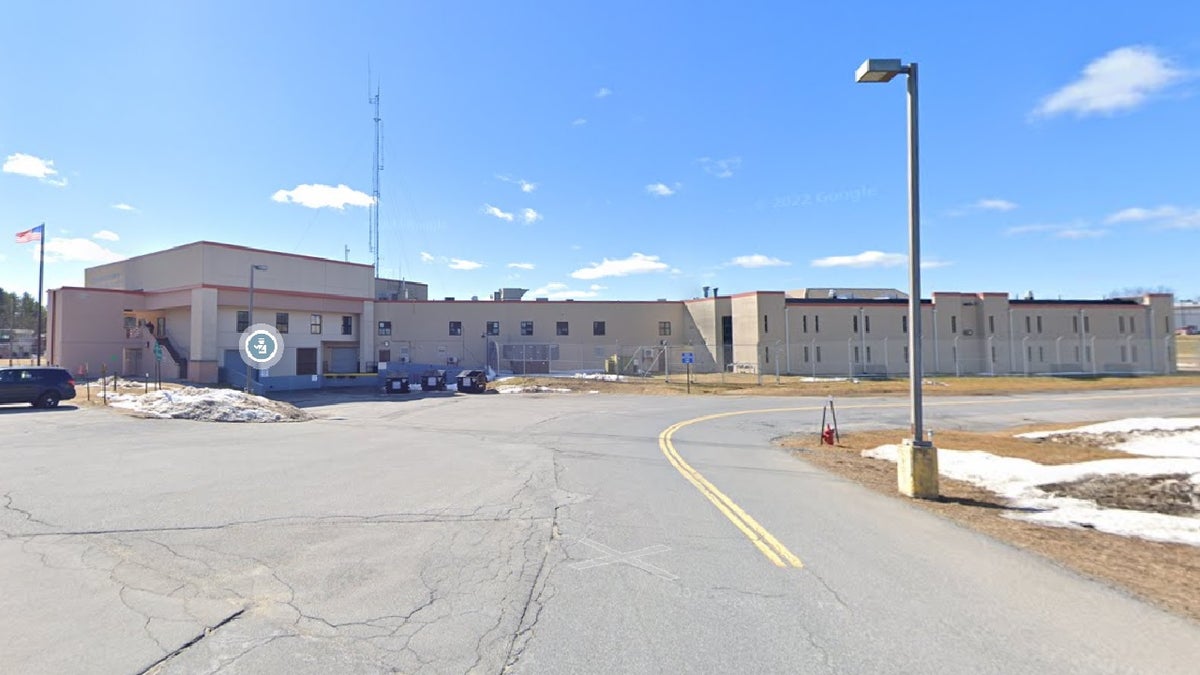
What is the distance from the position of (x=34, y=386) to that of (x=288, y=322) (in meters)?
17.7

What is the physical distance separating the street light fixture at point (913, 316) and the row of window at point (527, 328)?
43743mm

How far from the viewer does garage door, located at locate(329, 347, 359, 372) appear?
44344 mm

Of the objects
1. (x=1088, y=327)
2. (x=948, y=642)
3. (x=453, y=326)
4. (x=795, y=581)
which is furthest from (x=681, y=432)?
(x=1088, y=327)

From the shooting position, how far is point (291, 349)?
40.3 metres

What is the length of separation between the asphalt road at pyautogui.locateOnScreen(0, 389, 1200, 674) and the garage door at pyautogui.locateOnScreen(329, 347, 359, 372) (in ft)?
114

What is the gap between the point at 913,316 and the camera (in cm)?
926

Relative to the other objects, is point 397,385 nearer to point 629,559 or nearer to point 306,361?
point 306,361

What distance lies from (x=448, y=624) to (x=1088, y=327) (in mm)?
63341

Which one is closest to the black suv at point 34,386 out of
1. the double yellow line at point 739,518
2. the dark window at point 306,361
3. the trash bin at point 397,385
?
the trash bin at point 397,385

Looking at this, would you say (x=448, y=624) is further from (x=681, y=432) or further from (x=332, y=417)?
(x=332, y=417)

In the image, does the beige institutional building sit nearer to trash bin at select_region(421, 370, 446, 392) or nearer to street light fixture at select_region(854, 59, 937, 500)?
trash bin at select_region(421, 370, 446, 392)

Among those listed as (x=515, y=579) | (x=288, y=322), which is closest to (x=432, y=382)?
(x=288, y=322)

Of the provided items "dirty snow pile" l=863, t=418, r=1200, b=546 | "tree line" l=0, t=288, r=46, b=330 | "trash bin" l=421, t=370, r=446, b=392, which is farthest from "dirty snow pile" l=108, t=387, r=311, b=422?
"tree line" l=0, t=288, r=46, b=330

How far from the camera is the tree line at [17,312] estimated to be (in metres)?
101
